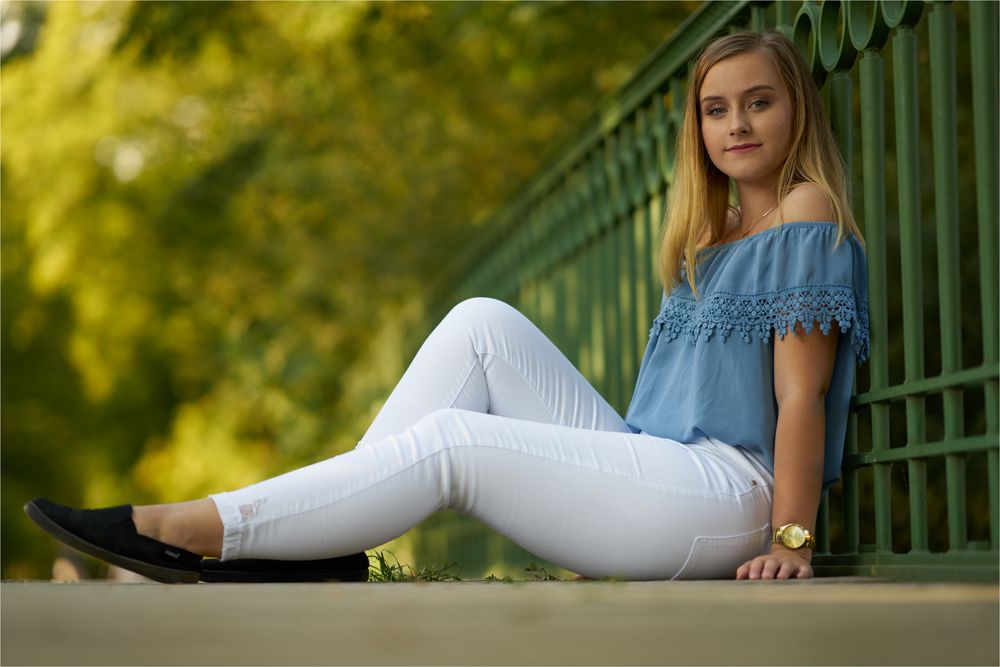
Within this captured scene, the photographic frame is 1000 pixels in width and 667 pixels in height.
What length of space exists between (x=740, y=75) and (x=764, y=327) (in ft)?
2.10

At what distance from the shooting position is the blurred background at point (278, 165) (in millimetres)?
7488

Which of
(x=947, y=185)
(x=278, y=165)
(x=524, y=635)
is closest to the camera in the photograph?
(x=524, y=635)

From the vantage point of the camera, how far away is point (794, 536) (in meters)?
2.79

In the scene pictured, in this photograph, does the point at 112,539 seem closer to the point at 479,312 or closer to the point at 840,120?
the point at 479,312

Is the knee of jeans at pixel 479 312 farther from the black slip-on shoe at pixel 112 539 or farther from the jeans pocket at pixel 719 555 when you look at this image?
the black slip-on shoe at pixel 112 539

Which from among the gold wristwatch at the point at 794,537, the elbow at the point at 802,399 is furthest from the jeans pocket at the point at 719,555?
the elbow at the point at 802,399

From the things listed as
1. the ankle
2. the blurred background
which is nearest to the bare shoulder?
the ankle

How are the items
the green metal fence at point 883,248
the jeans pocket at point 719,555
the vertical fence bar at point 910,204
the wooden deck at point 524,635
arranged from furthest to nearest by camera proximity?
the jeans pocket at point 719,555 → the vertical fence bar at point 910,204 → the green metal fence at point 883,248 → the wooden deck at point 524,635

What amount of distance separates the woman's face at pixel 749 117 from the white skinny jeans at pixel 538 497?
690mm

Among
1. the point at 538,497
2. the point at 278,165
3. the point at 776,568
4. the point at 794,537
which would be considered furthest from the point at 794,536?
the point at 278,165

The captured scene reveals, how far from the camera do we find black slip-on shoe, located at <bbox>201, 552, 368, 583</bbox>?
272 centimetres

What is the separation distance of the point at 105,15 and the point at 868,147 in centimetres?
618

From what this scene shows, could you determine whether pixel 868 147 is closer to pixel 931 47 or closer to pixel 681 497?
pixel 931 47

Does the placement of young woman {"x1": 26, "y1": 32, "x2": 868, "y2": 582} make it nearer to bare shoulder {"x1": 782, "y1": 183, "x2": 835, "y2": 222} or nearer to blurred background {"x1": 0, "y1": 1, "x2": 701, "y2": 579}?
bare shoulder {"x1": 782, "y1": 183, "x2": 835, "y2": 222}
